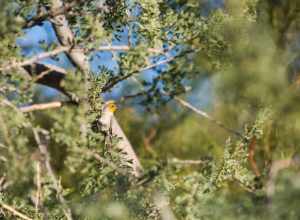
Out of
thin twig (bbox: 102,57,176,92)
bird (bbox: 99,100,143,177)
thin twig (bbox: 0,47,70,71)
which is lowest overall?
bird (bbox: 99,100,143,177)

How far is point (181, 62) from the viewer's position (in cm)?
186

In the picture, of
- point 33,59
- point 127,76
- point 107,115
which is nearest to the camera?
point 33,59

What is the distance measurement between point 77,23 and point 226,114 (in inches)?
138

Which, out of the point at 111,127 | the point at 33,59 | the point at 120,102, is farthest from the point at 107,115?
the point at 33,59

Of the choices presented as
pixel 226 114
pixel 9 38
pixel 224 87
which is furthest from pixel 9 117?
pixel 226 114

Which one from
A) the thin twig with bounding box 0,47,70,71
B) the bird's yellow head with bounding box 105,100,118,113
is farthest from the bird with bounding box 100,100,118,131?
the thin twig with bounding box 0,47,70,71

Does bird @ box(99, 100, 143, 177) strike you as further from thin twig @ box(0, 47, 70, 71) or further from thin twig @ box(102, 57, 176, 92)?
thin twig @ box(0, 47, 70, 71)

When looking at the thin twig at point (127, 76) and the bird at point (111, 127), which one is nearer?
the thin twig at point (127, 76)

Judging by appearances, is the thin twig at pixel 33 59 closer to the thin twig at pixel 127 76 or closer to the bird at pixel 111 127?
the thin twig at pixel 127 76

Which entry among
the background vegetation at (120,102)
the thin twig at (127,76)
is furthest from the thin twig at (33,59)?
the thin twig at (127,76)

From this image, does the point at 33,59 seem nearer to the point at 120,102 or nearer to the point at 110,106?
the point at 110,106

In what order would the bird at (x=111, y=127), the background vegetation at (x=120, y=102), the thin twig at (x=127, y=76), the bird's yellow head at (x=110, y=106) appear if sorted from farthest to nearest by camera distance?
the bird's yellow head at (x=110, y=106), the bird at (x=111, y=127), the thin twig at (x=127, y=76), the background vegetation at (x=120, y=102)

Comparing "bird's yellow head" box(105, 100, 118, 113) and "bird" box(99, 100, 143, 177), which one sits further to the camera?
"bird's yellow head" box(105, 100, 118, 113)

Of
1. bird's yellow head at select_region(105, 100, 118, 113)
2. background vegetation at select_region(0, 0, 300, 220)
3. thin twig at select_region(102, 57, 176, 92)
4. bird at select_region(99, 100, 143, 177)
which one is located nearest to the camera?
background vegetation at select_region(0, 0, 300, 220)
